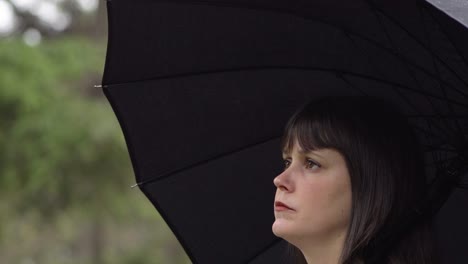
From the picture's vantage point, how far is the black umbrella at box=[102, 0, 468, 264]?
10.8 feet

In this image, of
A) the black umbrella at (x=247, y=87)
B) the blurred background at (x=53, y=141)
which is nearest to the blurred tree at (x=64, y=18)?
the blurred background at (x=53, y=141)

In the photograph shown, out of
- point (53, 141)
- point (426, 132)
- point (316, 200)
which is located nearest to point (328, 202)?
point (316, 200)

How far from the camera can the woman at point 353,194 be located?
328cm

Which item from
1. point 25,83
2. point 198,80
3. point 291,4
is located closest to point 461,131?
point 291,4

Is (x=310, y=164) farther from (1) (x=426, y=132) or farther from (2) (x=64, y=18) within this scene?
(2) (x=64, y=18)

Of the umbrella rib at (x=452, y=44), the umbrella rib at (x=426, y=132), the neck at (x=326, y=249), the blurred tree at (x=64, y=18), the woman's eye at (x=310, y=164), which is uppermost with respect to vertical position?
the umbrella rib at (x=452, y=44)

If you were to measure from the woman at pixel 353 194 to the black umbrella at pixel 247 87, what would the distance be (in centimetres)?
15

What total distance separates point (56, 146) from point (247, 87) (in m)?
8.83

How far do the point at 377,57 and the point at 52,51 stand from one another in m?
9.33

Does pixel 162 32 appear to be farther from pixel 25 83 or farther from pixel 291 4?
pixel 25 83

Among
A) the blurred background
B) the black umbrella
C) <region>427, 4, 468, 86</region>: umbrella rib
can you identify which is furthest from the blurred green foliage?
<region>427, 4, 468, 86</region>: umbrella rib

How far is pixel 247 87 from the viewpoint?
3.67 metres

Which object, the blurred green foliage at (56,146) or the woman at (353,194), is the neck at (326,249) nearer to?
the woman at (353,194)

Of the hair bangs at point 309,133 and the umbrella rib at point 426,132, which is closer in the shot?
the hair bangs at point 309,133
